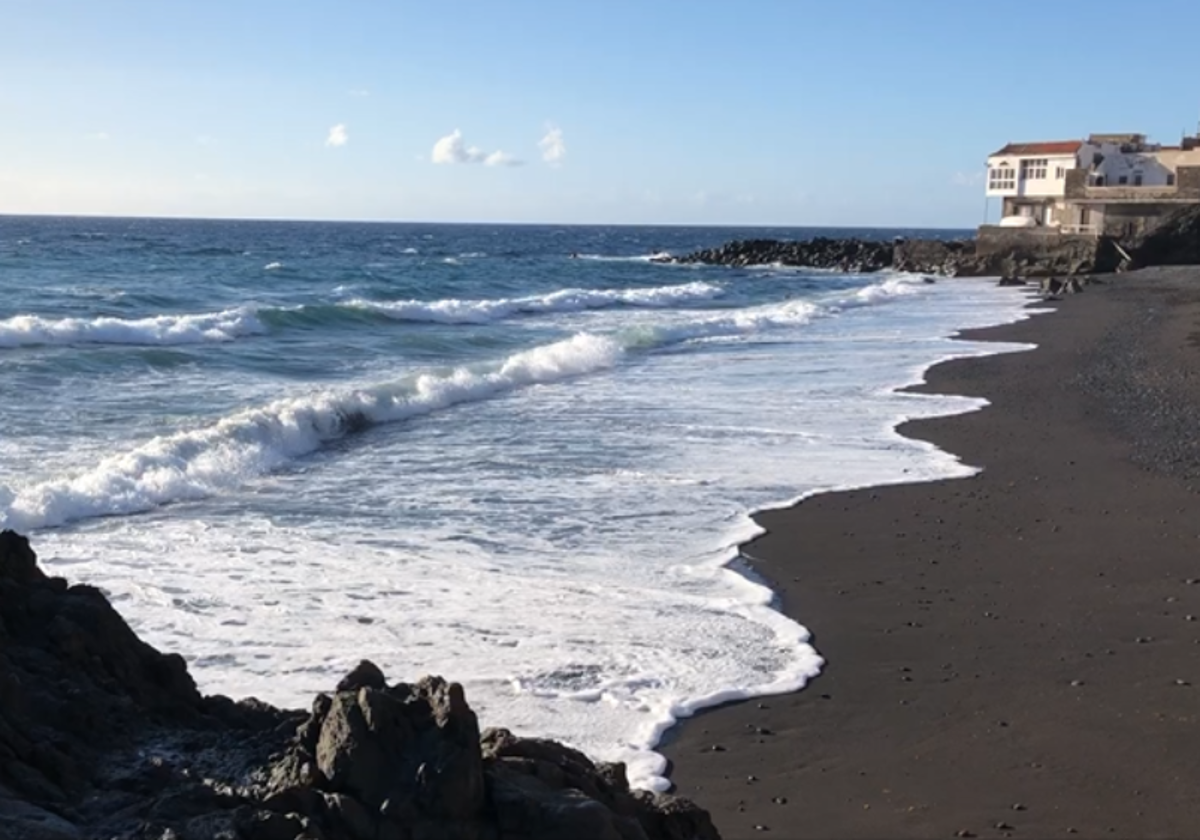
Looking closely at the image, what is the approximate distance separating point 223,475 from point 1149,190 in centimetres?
4909

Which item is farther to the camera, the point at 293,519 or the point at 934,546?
the point at 293,519

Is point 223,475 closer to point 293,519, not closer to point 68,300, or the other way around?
point 293,519

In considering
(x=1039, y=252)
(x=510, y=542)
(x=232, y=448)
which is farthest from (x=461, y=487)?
(x=1039, y=252)

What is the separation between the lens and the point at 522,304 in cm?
3909

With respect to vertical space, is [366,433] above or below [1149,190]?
below

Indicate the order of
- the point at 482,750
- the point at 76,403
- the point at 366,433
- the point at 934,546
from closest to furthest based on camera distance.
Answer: the point at 482,750 < the point at 934,546 < the point at 366,433 < the point at 76,403

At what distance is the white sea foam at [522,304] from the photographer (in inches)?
1332

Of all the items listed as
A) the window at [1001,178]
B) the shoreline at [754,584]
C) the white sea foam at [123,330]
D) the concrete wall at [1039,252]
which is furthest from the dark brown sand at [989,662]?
the window at [1001,178]

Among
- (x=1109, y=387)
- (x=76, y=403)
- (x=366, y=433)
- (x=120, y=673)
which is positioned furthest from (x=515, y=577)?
(x=1109, y=387)

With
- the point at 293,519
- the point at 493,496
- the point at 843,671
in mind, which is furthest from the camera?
the point at 493,496

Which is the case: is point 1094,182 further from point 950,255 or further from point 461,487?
point 461,487

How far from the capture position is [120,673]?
423 cm

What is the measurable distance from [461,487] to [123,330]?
54.6 feet

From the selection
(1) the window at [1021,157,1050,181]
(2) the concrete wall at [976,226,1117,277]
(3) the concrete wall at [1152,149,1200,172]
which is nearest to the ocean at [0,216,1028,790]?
(2) the concrete wall at [976,226,1117,277]
